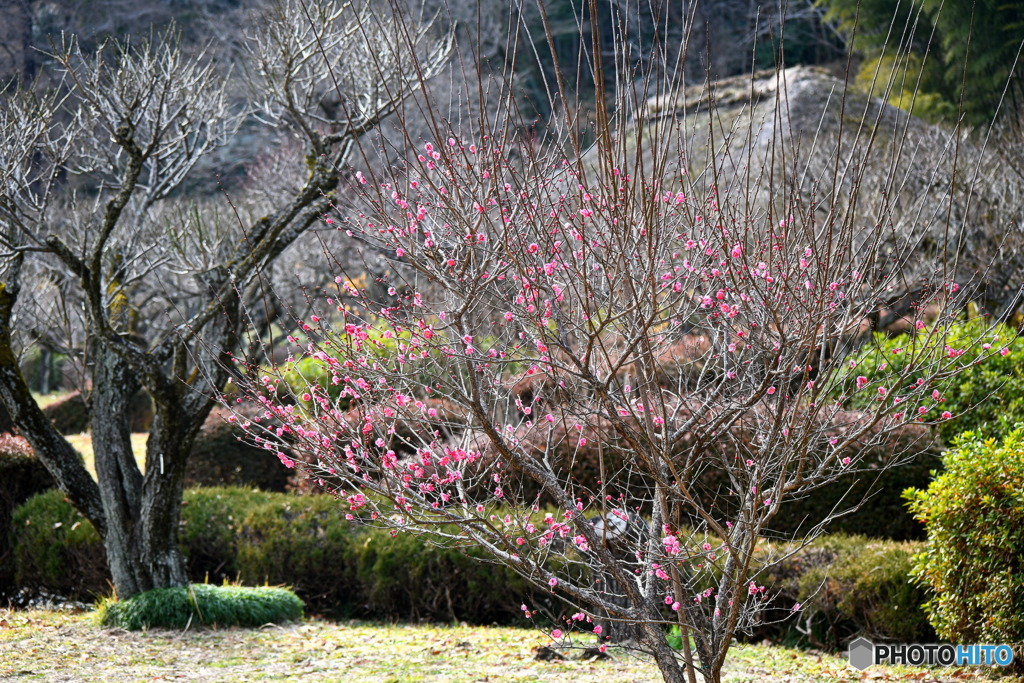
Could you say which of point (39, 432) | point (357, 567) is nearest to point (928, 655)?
point (357, 567)

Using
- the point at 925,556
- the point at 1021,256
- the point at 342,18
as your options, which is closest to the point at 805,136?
the point at 1021,256

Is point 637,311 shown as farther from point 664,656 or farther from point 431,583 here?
point 431,583

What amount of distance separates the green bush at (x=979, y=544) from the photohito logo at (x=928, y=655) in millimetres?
51

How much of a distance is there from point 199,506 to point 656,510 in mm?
5155

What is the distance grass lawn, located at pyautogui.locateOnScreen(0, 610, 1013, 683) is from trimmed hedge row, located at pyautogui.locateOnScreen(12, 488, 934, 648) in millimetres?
291

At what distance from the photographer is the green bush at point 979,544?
13.2ft

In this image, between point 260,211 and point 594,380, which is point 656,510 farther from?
point 260,211

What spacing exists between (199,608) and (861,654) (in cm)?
453

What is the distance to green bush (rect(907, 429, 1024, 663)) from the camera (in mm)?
4012

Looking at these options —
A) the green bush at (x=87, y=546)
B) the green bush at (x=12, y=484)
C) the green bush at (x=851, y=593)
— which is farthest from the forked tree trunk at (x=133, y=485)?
the green bush at (x=851, y=593)

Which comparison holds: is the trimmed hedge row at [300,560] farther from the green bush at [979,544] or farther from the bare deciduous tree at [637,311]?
the bare deciduous tree at [637,311]

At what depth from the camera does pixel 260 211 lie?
16.3 m

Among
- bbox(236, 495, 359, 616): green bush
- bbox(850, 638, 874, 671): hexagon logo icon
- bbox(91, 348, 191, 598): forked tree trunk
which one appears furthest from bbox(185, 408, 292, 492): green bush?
bbox(850, 638, 874, 671): hexagon logo icon

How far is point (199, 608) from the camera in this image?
19.4 ft
